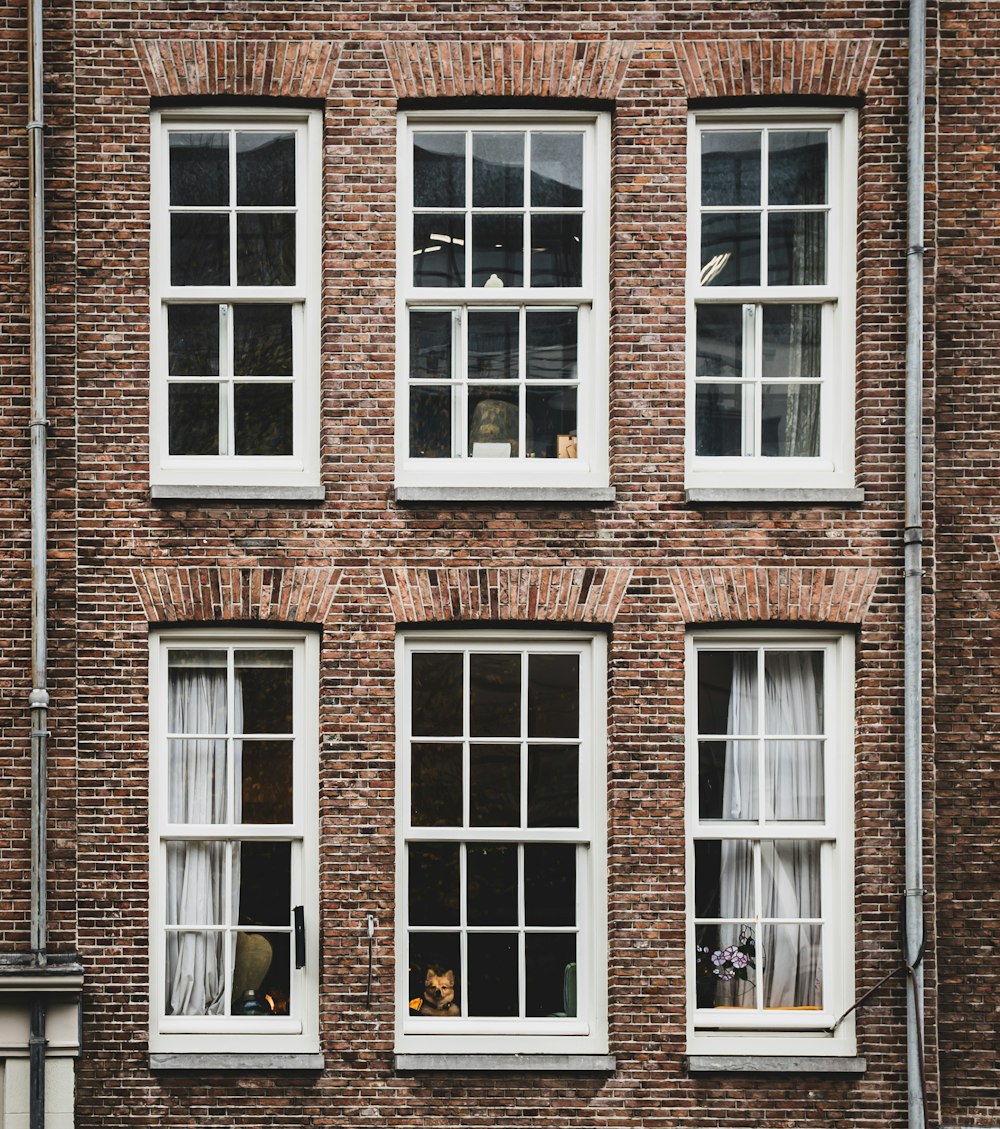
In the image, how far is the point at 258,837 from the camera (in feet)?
31.1

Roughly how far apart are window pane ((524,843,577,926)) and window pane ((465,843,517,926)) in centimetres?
11

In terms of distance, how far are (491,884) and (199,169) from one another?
18.2 feet

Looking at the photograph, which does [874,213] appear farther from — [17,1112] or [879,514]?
[17,1112]

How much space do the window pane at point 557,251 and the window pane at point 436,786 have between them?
135 inches

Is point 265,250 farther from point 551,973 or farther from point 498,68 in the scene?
point 551,973

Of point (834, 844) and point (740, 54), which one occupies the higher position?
point (740, 54)

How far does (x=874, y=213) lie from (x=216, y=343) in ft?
15.7

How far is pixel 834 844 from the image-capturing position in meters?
9.59

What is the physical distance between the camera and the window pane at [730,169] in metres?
9.82

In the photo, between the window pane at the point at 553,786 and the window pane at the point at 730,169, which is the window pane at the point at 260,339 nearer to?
the window pane at the point at 730,169

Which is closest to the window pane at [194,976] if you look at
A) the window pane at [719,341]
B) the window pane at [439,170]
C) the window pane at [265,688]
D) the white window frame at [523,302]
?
the window pane at [265,688]

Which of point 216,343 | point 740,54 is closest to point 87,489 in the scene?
point 216,343

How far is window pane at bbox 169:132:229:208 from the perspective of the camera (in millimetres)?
9766

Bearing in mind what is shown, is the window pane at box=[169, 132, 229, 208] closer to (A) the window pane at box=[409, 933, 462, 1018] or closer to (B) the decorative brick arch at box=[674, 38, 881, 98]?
(B) the decorative brick arch at box=[674, 38, 881, 98]
